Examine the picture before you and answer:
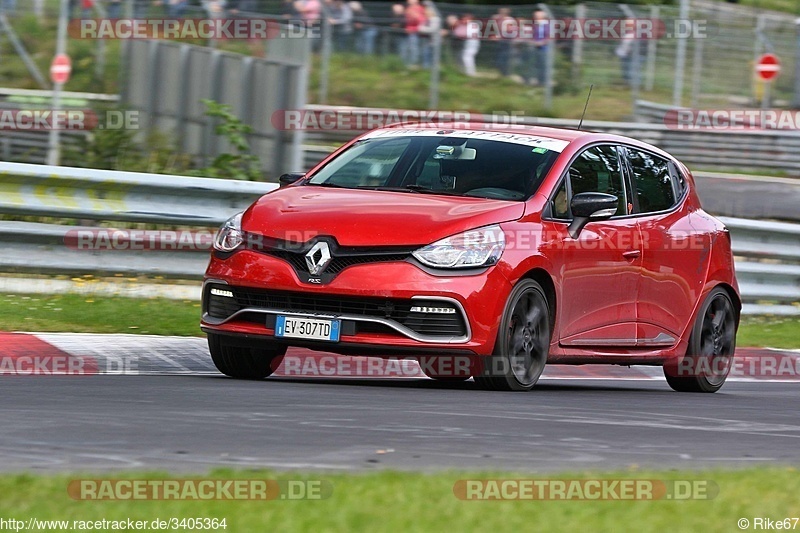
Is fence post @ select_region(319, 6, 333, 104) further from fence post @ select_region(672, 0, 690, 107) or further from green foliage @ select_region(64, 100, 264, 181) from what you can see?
fence post @ select_region(672, 0, 690, 107)

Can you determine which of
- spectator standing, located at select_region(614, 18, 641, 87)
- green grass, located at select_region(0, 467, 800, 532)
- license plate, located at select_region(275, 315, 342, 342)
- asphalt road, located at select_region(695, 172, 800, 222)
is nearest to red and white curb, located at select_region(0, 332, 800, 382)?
license plate, located at select_region(275, 315, 342, 342)

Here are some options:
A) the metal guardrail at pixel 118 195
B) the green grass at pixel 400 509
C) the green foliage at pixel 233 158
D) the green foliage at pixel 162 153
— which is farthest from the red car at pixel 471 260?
the green foliage at pixel 162 153

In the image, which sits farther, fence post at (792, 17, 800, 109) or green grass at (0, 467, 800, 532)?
fence post at (792, 17, 800, 109)

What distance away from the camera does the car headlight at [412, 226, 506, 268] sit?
28.1 feet

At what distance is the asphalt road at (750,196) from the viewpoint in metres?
23.6

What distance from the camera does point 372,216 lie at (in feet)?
28.6

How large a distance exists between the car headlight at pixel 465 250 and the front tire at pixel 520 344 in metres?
0.27

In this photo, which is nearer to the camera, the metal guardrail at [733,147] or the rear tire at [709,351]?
the rear tire at [709,351]

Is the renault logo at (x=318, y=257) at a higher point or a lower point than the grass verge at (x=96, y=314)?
higher

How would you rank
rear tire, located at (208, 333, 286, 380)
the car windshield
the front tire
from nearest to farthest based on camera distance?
1. the front tire
2. rear tire, located at (208, 333, 286, 380)
3. the car windshield

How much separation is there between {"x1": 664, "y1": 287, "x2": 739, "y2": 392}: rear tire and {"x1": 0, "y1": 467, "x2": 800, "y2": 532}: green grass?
543 cm

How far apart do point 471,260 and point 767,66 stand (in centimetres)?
2038

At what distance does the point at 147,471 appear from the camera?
17.8 feet

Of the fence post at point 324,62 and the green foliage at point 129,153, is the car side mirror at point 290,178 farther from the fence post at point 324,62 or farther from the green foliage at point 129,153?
the fence post at point 324,62
